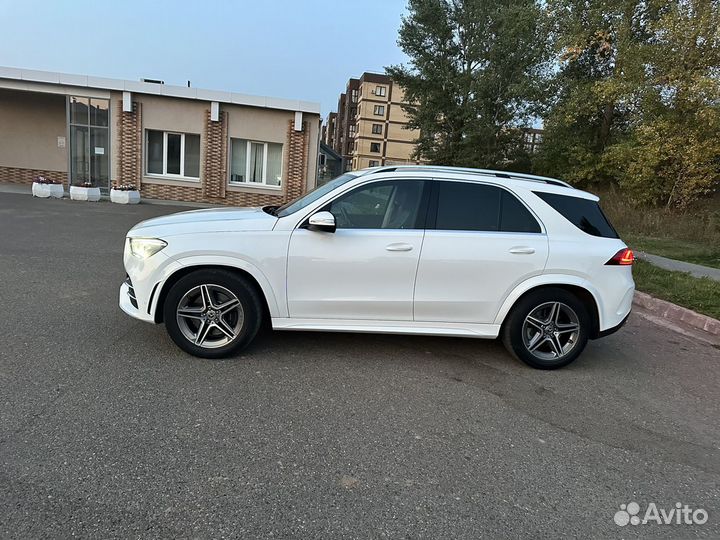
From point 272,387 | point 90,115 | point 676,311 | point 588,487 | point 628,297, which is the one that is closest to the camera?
point 588,487

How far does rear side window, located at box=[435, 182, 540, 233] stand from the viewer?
4410mm

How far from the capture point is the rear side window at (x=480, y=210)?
4.41 metres

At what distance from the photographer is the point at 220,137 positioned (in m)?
18.3

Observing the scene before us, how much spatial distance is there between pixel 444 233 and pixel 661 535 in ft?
8.61

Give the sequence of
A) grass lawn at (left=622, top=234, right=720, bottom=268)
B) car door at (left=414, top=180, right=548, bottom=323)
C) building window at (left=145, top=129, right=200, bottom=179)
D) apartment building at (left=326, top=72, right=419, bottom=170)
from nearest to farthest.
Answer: car door at (left=414, top=180, right=548, bottom=323) < grass lawn at (left=622, top=234, right=720, bottom=268) < building window at (left=145, top=129, right=200, bottom=179) < apartment building at (left=326, top=72, right=419, bottom=170)

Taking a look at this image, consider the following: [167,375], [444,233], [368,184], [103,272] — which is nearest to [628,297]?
[444,233]

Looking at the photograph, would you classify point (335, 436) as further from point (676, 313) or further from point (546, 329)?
point (676, 313)

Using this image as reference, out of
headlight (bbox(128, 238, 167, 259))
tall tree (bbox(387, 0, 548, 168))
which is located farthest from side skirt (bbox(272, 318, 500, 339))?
tall tree (bbox(387, 0, 548, 168))

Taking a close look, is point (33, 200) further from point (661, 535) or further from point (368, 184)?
point (661, 535)

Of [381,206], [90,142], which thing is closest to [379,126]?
[90,142]

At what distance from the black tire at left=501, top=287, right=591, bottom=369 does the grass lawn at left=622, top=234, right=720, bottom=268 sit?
7807 mm

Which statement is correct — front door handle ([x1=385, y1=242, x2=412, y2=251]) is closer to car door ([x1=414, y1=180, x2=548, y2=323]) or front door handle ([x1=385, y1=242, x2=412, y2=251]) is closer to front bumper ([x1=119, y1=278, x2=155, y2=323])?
car door ([x1=414, y1=180, x2=548, y2=323])

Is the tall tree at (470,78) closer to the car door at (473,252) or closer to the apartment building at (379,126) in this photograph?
the car door at (473,252)

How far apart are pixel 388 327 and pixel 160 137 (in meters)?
17.2
